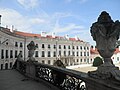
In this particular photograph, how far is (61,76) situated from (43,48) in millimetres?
49721

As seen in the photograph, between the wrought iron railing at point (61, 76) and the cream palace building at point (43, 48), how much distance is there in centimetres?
3384

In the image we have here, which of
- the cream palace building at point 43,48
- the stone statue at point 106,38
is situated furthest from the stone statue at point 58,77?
the cream palace building at point 43,48

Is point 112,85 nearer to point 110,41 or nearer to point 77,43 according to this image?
point 110,41

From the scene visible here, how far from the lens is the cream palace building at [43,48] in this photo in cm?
4266

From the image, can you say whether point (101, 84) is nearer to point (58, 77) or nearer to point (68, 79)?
point (68, 79)

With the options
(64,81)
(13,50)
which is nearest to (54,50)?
(13,50)

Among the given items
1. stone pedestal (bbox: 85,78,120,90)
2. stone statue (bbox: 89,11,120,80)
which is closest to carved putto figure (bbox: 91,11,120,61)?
stone statue (bbox: 89,11,120,80)

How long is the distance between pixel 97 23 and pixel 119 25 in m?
0.43

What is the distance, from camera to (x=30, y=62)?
9.56 m

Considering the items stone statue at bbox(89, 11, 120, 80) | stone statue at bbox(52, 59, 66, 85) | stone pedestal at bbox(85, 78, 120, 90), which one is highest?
stone statue at bbox(89, 11, 120, 80)

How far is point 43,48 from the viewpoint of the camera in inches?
2183

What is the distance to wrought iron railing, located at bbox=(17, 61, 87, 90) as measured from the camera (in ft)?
15.5

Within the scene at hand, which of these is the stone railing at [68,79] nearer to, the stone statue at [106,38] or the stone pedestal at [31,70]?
the stone pedestal at [31,70]

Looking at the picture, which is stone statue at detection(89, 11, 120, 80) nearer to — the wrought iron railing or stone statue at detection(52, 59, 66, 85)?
the wrought iron railing
